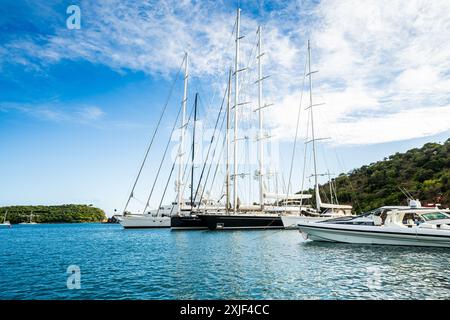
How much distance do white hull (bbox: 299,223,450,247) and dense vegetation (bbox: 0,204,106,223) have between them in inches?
6434

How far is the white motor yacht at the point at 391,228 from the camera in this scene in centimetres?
2367

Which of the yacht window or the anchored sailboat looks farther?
the anchored sailboat

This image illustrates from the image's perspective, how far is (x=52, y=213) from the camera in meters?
167

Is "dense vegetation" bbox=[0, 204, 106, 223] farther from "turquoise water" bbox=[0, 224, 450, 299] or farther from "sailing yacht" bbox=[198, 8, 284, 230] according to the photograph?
"turquoise water" bbox=[0, 224, 450, 299]

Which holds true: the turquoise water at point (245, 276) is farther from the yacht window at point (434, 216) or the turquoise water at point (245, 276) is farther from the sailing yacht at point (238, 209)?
the sailing yacht at point (238, 209)

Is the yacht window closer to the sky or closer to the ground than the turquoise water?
closer to the sky

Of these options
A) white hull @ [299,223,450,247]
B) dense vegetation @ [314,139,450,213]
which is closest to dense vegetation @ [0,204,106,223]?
dense vegetation @ [314,139,450,213]

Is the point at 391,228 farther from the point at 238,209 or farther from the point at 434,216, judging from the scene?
the point at 238,209

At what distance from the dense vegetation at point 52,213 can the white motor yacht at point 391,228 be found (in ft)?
541

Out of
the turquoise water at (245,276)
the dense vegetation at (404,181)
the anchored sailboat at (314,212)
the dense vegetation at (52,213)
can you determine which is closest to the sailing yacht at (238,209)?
the anchored sailboat at (314,212)

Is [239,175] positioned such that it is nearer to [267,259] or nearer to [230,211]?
[230,211]

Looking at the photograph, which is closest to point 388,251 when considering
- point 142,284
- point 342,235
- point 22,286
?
point 342,235

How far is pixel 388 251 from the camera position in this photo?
23.0 meters

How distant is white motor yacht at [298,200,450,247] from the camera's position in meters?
23.7
